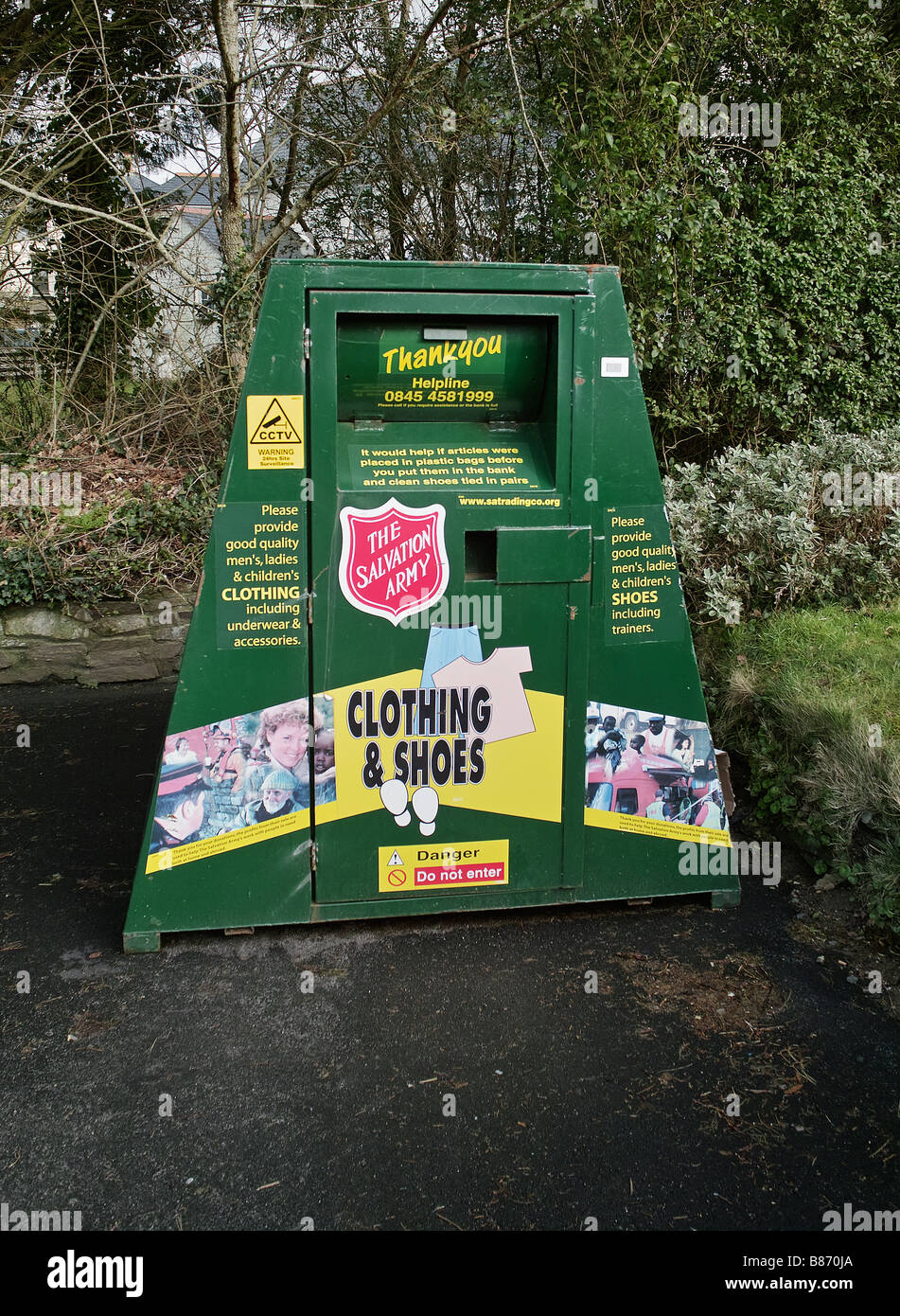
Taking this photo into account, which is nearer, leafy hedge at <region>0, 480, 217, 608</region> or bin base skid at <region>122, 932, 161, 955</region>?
bin base skid at <region>122, 932, 161, 955</region>

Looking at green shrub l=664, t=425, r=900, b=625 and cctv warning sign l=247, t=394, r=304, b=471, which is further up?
cctv warning sign l=247, t=394, r=304, b=471

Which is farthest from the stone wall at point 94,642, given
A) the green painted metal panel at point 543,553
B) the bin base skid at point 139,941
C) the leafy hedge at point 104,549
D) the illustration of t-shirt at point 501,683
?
the green painted metal panel at point 543,553

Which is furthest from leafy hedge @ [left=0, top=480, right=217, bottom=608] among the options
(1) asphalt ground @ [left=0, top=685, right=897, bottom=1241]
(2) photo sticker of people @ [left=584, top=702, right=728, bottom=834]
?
(2) photo sticker of people @ [left=584, top=702, right=728, bottom=834]

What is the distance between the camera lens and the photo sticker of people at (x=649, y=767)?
133 inches

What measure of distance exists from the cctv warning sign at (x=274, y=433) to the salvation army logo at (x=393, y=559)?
245mm

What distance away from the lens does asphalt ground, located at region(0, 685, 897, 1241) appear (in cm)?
230

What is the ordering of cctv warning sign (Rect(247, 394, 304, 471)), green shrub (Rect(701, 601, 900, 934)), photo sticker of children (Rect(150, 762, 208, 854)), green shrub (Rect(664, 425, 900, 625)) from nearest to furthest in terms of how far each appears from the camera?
cctv warning sign (Rect(247, 394, 304, 471)) < photo sticker of children (Rect(150, 762, 208, 854)) < green shrub (Rect(701, 601, 900, 934)) < green shrub (Rect(664, 425, 900, 625))

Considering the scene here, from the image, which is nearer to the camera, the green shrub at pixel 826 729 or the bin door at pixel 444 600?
the bin door at pixel 444 600

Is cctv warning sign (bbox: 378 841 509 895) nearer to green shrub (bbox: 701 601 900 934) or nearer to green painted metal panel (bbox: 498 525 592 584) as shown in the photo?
green painted metal panel (bbox: 498 525 592 584)

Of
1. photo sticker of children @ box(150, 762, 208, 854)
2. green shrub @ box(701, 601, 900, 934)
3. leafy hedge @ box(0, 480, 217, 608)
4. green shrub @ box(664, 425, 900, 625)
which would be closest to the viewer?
photo sticker of children @ box(150, 762, 208, 854)

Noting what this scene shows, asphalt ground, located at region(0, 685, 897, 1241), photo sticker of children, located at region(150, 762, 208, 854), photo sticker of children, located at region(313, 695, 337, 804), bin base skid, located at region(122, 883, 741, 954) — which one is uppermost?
photo sticker of children, located at region(313, 695, 337, 804)

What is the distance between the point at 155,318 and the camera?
7.36 m

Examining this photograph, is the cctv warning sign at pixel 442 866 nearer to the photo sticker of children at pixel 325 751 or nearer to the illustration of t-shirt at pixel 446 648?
the photo sticker of children at pixel 325 751
